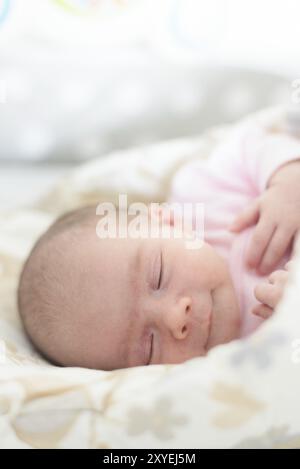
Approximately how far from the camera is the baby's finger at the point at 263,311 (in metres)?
0.92

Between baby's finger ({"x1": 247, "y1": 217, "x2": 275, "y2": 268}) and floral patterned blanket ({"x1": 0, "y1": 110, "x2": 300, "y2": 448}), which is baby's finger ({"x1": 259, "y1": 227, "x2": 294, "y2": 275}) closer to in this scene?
baby's finger ({"x1": 247, "y1": 217, "x2": 275, "y2": 268})

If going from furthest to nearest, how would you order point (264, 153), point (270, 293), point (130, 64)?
point (130, 64) < point (264, 153) < point (270, 293)

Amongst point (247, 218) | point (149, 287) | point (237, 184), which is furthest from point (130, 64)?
point (149, 287)

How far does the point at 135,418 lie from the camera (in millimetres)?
767

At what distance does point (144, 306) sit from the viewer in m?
0.98

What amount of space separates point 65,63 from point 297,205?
78cm

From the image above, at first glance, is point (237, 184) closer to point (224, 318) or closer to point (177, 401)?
point (224, 318)

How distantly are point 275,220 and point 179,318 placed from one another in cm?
23

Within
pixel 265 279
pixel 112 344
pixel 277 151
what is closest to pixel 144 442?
pixel 112 344

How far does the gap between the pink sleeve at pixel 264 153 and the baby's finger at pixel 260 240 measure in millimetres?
114

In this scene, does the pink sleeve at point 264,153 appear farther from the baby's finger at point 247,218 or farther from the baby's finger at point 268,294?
the baby's finger at point 268,294

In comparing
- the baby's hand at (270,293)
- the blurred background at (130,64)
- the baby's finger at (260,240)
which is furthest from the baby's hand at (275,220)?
the blurred background at (130,64)
